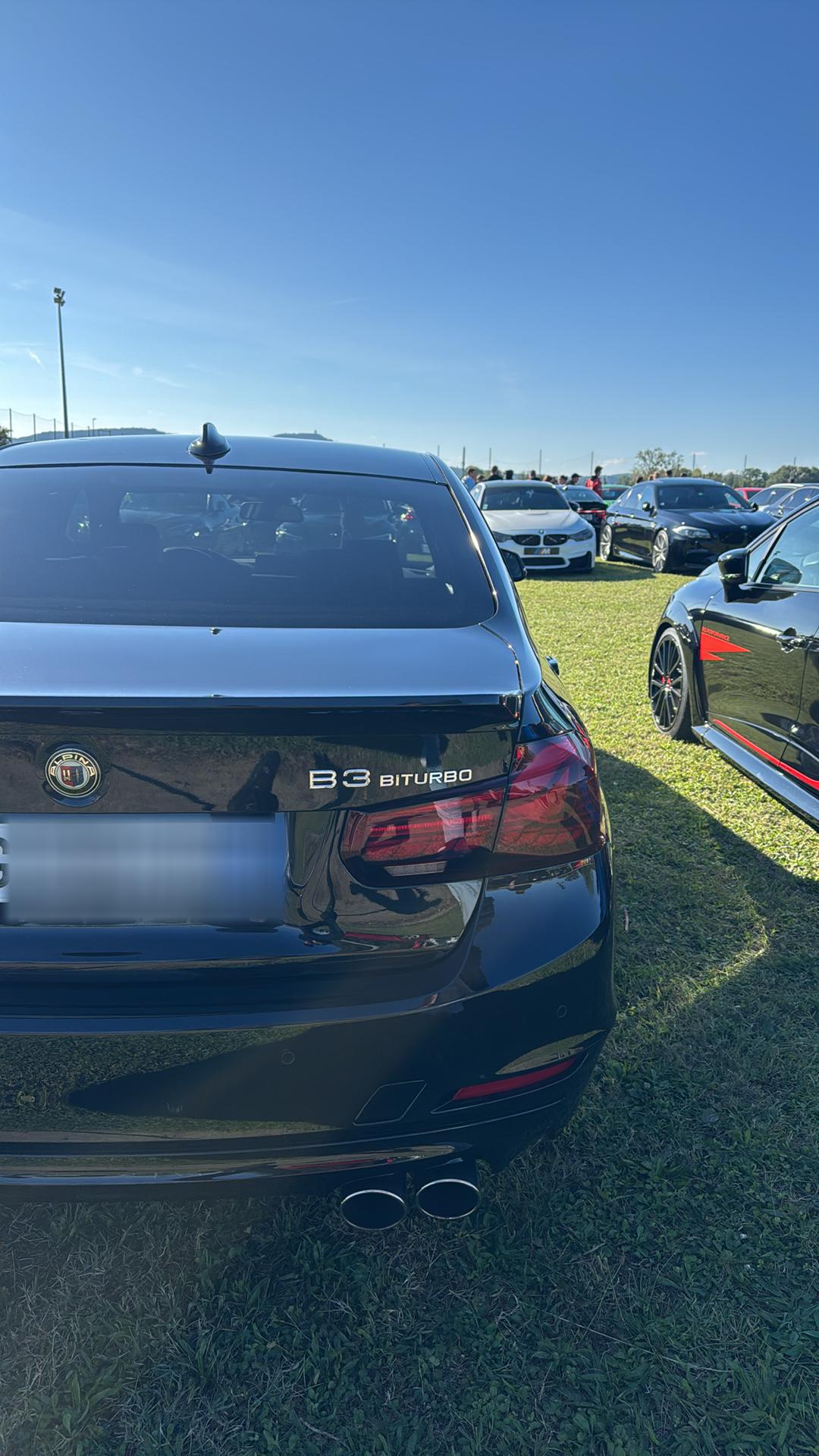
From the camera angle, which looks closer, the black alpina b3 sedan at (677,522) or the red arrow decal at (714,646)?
the red arrow decal at (714,646)

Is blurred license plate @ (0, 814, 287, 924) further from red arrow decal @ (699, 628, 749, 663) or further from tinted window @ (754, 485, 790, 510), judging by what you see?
tinted window @ (754, 485, 790, 510)

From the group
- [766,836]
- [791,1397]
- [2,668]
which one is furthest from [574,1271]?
[766,836]

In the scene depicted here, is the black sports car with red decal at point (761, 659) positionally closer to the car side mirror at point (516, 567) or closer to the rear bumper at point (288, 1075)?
the car side mirror at point (516, 567)

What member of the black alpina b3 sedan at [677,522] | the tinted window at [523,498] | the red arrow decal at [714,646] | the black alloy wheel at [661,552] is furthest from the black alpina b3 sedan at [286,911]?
the tinted window at [523,498]


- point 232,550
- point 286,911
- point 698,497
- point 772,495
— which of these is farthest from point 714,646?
point 772,495

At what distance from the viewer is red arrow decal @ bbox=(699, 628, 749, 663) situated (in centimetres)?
461

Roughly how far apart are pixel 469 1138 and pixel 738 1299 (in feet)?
2.45

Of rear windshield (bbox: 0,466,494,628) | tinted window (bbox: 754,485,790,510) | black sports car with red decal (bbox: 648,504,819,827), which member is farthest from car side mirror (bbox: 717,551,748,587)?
tinted window (bbox: 754,485,790,510)

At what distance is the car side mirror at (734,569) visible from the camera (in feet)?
15.0

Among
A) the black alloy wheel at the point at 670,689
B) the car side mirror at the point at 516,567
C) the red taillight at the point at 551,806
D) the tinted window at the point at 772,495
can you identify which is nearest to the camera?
the red taillight at the point at 551,806

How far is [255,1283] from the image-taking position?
74.0 inches

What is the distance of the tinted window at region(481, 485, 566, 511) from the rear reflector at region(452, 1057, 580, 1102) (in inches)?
604

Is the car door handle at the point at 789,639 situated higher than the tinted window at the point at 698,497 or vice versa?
the tinted window at the point at 698,497

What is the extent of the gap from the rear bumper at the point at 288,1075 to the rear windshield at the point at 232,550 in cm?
69
